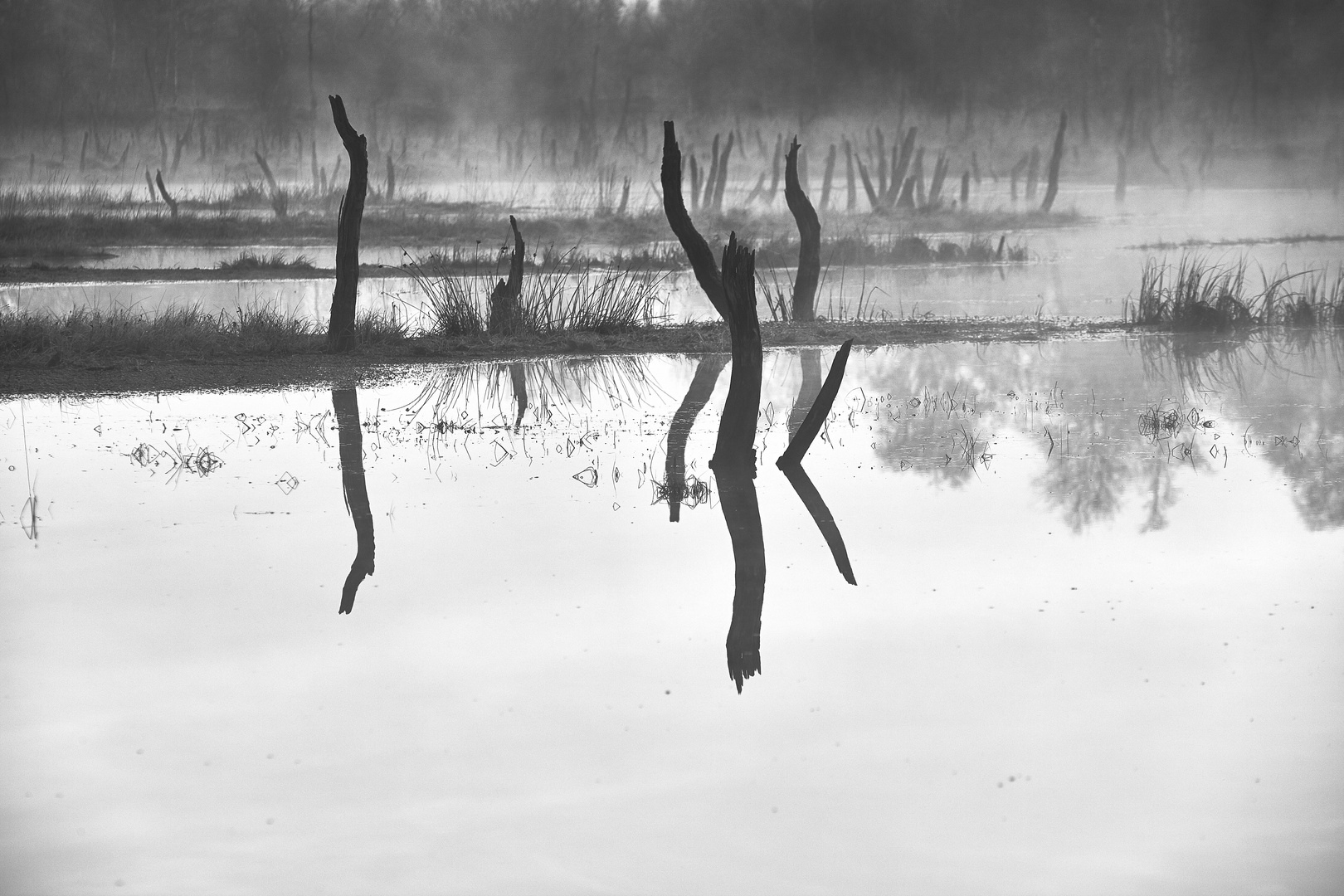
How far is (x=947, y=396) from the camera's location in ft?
45.6

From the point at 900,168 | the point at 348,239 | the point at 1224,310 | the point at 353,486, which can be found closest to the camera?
the point at 353,486

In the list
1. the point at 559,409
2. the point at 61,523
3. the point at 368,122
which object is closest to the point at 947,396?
the point at 559,409

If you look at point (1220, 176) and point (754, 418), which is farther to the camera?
point (1220, 176)

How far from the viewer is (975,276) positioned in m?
30.0

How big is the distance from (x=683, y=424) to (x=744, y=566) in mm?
4480

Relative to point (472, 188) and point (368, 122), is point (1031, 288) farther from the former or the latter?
point (368, 122)

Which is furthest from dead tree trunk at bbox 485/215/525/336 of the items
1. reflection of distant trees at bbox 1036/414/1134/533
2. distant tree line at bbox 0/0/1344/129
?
distant tree line at bbox 0/0/1344/129

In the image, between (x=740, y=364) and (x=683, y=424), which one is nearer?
(x=740, y=364)

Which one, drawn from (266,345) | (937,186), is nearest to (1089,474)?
(266,345)

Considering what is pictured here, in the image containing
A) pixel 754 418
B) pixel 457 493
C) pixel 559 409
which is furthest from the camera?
pixel 559 409

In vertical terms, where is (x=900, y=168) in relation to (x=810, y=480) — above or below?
above

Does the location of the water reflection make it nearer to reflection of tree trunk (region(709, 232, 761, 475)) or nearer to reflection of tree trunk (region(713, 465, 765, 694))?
reflection of tree trunk (region(713, 465, 765, 694))

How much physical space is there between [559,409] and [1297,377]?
7633 millimetres

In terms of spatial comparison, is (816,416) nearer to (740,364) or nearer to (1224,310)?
(740,364)
